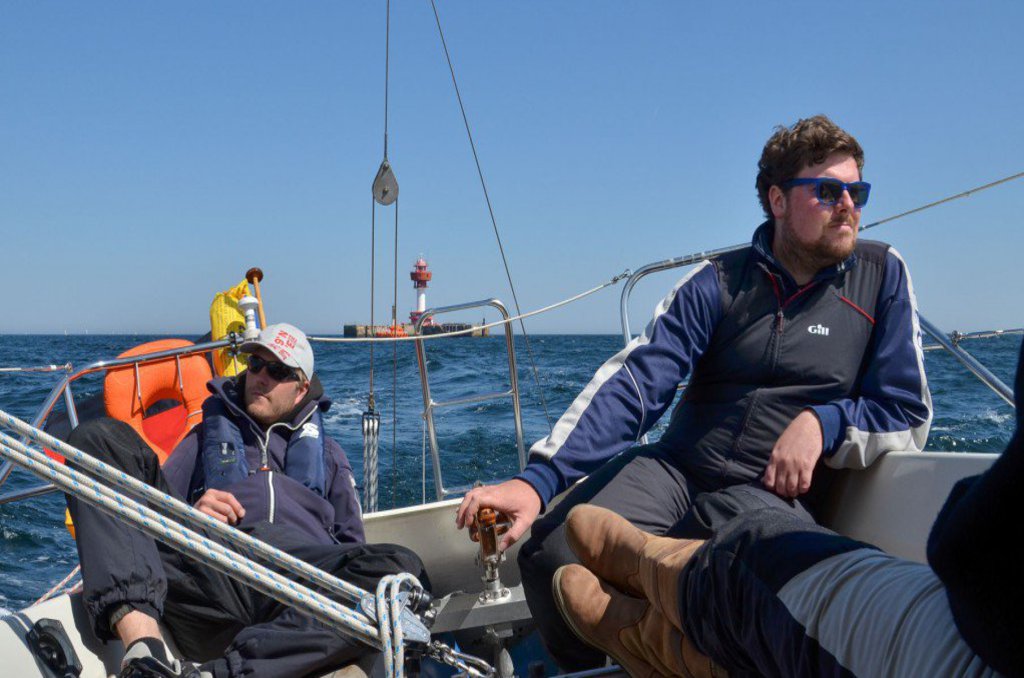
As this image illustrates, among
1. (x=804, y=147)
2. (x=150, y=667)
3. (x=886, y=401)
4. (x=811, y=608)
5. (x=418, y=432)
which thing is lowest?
(x=418, y=432)

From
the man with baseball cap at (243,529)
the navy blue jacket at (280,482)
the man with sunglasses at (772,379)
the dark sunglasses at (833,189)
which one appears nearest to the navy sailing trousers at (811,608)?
the man with sunglasses at (772,379)

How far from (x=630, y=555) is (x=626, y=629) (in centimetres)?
12

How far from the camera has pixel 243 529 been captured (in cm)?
207

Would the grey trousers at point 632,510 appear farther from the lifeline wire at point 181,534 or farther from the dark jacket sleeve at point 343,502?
the dark jacket sleeve at point 343,502

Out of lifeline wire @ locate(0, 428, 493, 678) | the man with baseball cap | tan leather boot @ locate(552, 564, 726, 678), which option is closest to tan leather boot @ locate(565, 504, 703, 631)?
tan leather boot @ locate(552, 564, 726, 678)

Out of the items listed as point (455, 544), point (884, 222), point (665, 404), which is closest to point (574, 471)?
point (665, 404)

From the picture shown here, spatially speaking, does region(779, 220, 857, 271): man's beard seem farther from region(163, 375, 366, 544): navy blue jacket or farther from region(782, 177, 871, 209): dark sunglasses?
region(163, 375, 366, 544): navy blue jacket

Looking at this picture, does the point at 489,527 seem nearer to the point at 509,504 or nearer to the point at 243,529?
the point at 509,504

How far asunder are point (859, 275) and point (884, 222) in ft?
2.09

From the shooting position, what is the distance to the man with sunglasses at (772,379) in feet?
5.95

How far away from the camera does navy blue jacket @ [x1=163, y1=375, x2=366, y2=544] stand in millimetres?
2189

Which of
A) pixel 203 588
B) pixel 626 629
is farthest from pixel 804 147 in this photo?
pixel 203 588

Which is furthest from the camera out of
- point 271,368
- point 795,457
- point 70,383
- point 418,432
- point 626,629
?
point 418,432

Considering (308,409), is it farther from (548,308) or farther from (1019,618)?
(1019,618)
